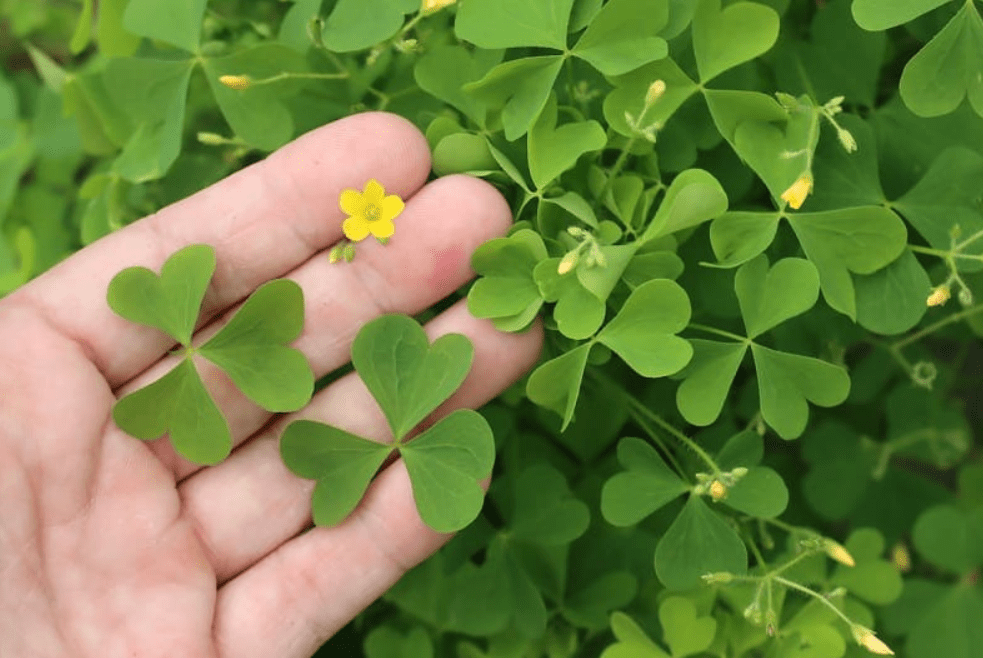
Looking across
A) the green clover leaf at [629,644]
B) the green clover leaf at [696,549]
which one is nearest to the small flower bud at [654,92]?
the green clover leaf at [696,549]

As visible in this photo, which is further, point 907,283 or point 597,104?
point 597,104

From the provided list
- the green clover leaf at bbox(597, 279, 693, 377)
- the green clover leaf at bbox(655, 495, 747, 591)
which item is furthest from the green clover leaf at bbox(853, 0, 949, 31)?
the green clover leaf at bbox(655, 495, 747, 591)

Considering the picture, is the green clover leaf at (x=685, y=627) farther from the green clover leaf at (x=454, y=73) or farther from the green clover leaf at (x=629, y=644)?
the green clover leaf at (x=454, y=73)

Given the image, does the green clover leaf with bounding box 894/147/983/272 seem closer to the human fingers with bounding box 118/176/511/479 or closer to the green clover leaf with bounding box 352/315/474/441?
the human fingers with bounding box 118/176/511/479

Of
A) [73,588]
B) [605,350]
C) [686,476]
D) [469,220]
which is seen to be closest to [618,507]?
[686,476]

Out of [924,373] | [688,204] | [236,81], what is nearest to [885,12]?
[688,204]

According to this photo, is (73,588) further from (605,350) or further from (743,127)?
(743,127)
